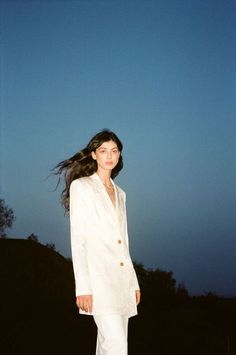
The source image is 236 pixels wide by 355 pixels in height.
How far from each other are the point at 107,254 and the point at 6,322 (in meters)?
9.38

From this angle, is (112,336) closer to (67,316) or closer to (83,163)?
(83,163)

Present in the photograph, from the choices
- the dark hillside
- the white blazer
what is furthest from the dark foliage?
the white blazer

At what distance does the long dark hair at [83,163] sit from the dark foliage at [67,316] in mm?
4456

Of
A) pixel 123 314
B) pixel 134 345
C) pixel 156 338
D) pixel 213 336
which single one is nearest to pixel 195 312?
pixel 213 336

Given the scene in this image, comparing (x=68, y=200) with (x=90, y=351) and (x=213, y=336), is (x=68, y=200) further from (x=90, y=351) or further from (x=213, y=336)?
(x=213, y=336)

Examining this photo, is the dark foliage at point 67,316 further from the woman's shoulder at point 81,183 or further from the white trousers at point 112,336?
the woman's shoulder at point 81,183

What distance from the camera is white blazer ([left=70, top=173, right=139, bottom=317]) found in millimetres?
3730

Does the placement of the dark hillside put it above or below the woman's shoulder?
below

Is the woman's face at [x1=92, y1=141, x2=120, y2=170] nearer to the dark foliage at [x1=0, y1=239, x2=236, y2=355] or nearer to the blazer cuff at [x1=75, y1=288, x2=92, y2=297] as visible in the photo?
the blazer cuff at [x1=75, y1=288, x2=92, y2=297]

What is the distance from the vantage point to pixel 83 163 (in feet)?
13.9

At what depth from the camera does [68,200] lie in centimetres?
418

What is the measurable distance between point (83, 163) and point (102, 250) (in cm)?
83

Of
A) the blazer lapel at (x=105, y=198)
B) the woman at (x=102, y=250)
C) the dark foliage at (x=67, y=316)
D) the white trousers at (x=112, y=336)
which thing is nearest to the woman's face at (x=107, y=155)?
the woman at (x=102, y=250)

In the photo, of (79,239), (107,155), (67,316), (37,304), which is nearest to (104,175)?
(107,155)
